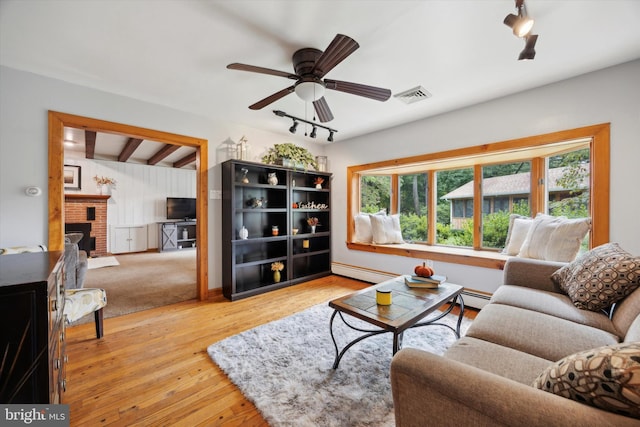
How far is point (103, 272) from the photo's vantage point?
478cm

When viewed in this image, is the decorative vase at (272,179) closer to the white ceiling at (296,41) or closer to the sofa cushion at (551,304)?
the white ceiling at (296,41)

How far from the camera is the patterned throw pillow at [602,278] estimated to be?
1449 mm

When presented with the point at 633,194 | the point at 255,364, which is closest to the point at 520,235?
the point at 633,194

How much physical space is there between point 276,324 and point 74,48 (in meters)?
2.88

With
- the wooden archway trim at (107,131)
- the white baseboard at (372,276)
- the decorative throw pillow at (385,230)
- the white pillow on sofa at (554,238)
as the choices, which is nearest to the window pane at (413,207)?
the decorative throw pillow at (385,230)

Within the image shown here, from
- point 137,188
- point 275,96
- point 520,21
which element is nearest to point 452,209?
point 520,21

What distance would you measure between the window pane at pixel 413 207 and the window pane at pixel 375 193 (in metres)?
0.22

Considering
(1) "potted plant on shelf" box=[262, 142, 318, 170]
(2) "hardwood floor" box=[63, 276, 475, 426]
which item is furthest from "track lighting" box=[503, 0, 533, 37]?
(1) "potted plant on shelf" box=[262, 142, 318, 170]

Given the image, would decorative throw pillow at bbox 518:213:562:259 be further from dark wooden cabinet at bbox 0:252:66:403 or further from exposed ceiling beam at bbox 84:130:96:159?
exposed ceiling beam at bbox 84:130:96:159

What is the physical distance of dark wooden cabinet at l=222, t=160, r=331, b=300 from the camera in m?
3.37

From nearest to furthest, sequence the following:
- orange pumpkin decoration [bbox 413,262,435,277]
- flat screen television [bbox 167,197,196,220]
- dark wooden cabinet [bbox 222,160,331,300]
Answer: orange pumpkin decoration [bbox 413,262,435,277] → dark wooden cabinet [bbox 222,160,331,300] → flat screen television [bbox 167,197,196,220]

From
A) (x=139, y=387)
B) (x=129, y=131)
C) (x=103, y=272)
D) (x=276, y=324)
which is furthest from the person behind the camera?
(x=103, y=272)

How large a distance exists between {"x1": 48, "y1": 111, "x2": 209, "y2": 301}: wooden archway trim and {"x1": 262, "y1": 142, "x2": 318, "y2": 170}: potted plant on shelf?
0.95 metres

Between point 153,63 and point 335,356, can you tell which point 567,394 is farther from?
point 153,63
